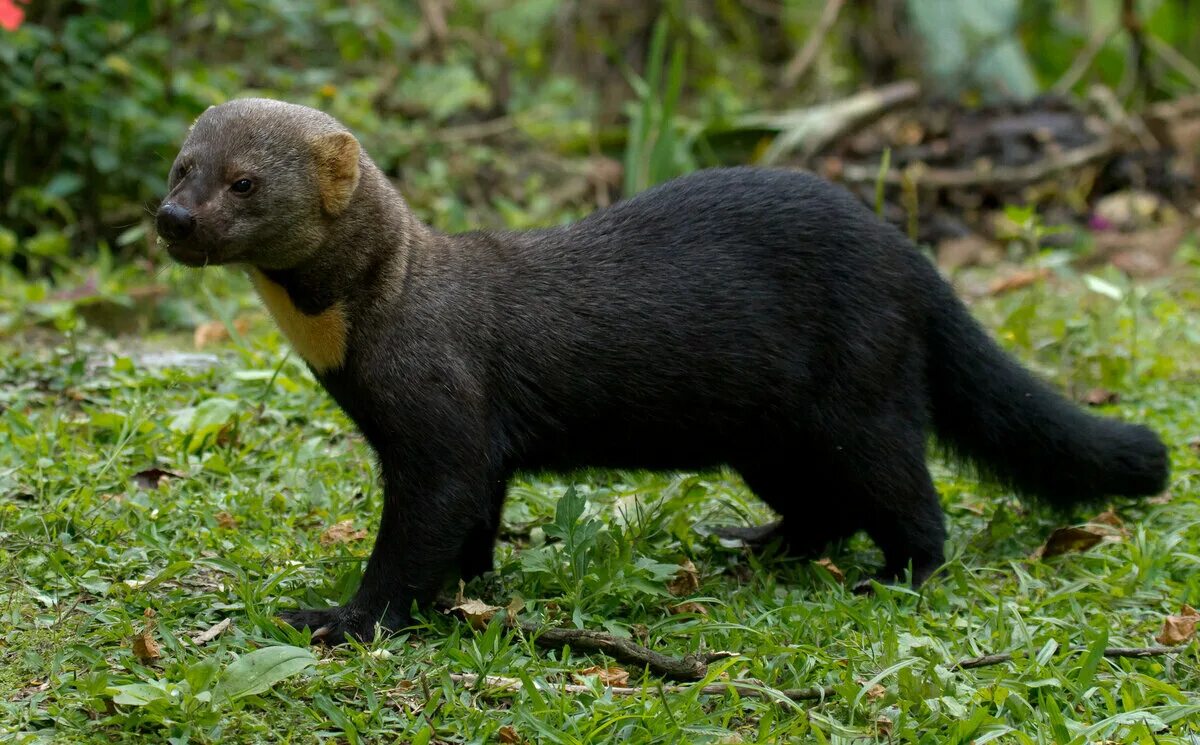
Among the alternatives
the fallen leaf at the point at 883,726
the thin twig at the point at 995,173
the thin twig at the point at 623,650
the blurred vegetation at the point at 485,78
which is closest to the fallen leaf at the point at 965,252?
the thin twig at the point at 995,173

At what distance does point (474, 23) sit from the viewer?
11953mm

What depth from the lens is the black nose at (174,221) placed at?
3.82m

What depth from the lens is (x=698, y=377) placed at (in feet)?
14.6

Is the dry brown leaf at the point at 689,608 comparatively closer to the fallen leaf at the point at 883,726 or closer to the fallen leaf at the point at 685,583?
the fallen leaf at the point at 685,583

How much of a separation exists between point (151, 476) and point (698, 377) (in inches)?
85.5

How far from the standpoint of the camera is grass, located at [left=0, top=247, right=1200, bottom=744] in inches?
134

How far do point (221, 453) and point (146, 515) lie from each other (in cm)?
68

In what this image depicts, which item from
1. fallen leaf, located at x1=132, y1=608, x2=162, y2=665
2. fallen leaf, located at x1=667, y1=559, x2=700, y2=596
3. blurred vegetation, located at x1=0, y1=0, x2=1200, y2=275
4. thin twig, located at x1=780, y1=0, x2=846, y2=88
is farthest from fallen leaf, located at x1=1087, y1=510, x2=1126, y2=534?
thin twig, located at x1=780, y1=0, x2=846, y2=88

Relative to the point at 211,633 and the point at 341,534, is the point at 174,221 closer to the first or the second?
the point at 211,633

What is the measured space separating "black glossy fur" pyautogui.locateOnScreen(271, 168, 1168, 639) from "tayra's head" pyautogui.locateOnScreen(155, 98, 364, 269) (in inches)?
7.1

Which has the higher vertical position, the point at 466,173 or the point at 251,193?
the point at 251,193

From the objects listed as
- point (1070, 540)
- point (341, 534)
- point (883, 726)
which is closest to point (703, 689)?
point (883, 726)

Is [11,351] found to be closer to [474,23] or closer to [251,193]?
[251,193]

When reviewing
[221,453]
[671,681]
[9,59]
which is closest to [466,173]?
[9,59]
